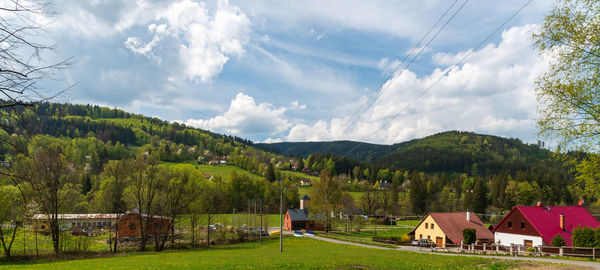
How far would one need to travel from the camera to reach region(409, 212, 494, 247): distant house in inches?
1818

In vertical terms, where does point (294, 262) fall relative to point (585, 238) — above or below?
below

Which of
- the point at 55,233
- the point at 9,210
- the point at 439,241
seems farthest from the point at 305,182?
the point at 9,210

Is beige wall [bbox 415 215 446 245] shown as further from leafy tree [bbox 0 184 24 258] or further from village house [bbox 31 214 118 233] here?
leafy tree [bbox 0 184 24 258]

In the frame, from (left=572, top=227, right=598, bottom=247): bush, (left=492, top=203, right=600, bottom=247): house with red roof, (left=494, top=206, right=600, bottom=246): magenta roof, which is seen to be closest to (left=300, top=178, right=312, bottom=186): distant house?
(left=492, top=203, right=600, bottom=247): house with red roof

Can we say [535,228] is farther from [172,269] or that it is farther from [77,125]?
[77,125]

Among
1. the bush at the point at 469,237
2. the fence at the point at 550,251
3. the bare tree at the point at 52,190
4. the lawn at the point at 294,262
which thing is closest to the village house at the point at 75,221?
the bare tree at the point at 52,190

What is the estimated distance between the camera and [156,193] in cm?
4547

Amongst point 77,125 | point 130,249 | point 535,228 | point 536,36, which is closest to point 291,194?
point 130,249

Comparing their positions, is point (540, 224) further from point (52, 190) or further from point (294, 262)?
point (52, 190)

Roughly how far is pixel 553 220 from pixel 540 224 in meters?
2.32

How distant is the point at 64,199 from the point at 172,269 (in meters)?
27.1

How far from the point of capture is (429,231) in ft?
161

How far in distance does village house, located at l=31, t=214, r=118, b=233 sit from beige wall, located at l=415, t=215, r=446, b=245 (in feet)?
146

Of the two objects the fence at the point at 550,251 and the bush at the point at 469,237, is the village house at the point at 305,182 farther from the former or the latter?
the fence at the point at 550,251
